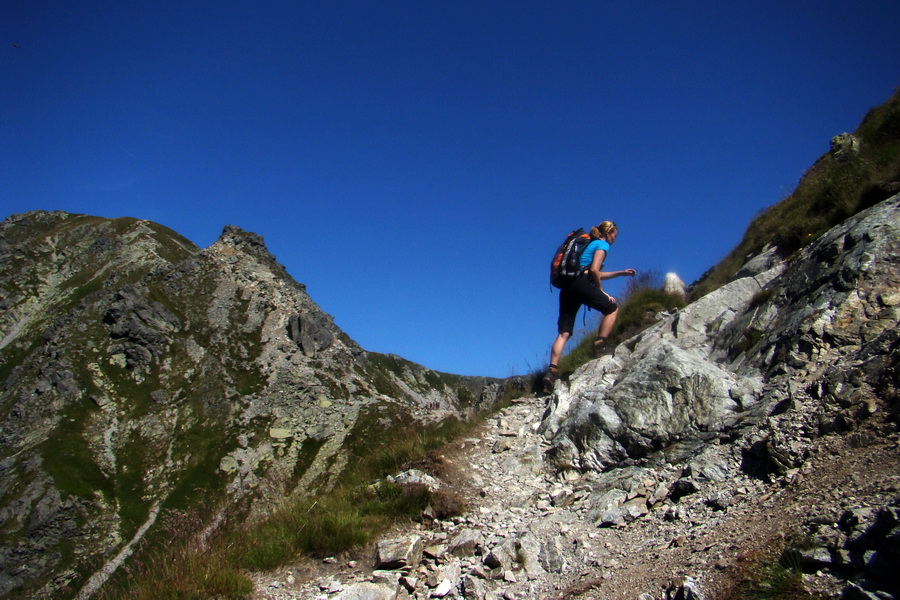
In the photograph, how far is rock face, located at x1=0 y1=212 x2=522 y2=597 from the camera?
73438 mm

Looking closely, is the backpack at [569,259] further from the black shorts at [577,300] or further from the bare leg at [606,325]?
the bare leg at [606,325]

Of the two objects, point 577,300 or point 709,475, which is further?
point 577,300

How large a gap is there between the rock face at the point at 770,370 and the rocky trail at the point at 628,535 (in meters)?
0.47

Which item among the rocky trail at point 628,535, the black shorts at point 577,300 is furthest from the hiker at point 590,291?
the rocky trail at point 628,535

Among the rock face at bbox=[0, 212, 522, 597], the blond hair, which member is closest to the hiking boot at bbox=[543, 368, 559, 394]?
the blond hair

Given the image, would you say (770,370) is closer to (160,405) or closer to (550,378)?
(550,378)

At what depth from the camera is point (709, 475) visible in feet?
20.6

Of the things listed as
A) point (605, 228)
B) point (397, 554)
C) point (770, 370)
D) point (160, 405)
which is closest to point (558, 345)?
point (605, 228)

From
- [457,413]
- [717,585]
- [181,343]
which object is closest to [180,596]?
[717,585]

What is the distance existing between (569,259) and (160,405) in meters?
99.9

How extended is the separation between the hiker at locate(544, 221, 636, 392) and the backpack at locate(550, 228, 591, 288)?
77 mm

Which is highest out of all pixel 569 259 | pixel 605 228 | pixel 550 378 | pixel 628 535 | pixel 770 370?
pixel 605 228

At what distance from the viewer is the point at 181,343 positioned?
104 metres

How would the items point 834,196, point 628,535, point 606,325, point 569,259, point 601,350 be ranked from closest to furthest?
point 628,535, point 834,196, point 569,259, point 606,325, point 601,350
